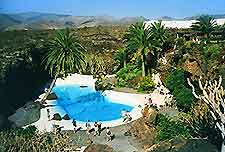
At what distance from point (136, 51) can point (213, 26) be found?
10.1ft

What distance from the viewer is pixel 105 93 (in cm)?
1227

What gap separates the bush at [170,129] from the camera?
8.38 meters

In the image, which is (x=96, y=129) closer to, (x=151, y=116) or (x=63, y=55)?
(x=151, y=116)

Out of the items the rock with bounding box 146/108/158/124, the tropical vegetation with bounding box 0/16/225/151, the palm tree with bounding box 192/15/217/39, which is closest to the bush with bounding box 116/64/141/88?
the tropical vegetation with bounding box 0/16/225/151

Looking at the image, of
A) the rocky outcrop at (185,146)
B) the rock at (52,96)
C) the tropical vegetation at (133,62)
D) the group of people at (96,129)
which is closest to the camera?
the rocky outcrop at (185,146)

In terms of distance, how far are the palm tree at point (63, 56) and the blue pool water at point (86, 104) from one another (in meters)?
0.44

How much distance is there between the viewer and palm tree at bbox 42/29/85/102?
12484 mm

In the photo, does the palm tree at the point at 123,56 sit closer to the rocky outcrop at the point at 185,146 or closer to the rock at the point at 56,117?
the rock at the point at 56,117

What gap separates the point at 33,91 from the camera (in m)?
12.0

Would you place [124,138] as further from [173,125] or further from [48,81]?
[48,81]

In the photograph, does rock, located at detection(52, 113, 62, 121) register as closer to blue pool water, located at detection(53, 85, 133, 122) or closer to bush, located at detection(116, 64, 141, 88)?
blue pool water, located at detection(53, 85, 133, 122)

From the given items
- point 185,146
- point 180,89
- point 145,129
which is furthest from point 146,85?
point 185,146

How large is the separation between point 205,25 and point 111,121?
5.44 meters

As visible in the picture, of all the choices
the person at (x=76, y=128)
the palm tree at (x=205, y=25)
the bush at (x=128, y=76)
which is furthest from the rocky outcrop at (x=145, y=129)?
the palm tree at (x=205, y=25)
